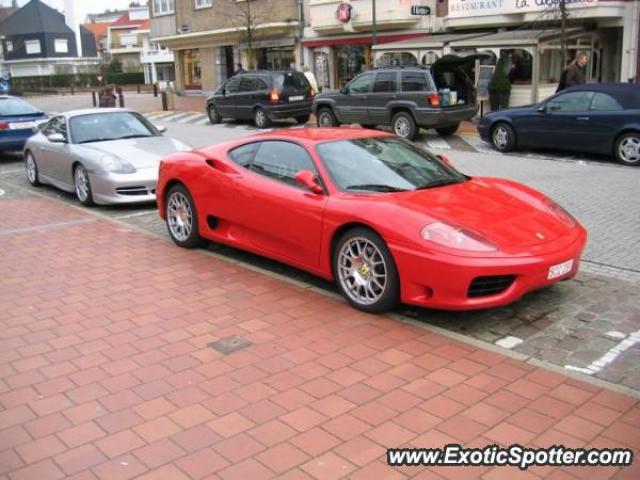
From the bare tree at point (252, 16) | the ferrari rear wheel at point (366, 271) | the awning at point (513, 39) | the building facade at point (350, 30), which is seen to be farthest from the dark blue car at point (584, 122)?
the bare tree at point (252, 16)

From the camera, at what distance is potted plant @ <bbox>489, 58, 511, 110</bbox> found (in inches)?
765

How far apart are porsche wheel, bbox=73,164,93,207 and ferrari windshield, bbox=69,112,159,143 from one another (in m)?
0.54

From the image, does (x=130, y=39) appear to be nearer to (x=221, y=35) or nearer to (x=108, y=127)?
(x=221, y=35)

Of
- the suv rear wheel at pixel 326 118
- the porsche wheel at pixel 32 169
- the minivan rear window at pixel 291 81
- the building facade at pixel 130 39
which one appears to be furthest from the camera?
the building facade at pixel 130 39

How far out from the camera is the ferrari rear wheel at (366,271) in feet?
17.0

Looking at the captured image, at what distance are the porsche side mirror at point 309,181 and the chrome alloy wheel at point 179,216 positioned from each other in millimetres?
1902

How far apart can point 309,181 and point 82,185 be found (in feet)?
17.7

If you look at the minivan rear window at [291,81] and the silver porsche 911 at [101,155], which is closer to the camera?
the silver porsche 911 at [101,155]

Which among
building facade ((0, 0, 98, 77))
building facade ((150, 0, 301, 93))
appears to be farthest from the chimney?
building facade ((150, 0, 301, 93))

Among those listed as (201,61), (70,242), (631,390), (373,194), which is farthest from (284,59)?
(631,390)

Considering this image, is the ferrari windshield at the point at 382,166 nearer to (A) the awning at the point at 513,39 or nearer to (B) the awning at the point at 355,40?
(A) the awning at the point at 513,39

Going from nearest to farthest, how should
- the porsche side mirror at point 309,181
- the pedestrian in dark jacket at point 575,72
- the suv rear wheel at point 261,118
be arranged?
the porsche side mirror at point 309,181, the pedestrian in dark jacket at point 575,72, the suv rear wheel at point 261,118

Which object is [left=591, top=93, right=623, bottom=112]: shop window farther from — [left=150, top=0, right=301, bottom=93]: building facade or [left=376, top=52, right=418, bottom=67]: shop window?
[left=150, top=0, right=301, bottom=93]: building facade

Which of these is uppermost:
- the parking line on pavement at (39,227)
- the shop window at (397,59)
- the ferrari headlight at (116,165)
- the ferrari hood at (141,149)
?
the shop window at (397,59)
